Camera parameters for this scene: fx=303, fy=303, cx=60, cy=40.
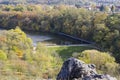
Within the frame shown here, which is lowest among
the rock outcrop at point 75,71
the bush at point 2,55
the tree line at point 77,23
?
the tree line at point 77,23

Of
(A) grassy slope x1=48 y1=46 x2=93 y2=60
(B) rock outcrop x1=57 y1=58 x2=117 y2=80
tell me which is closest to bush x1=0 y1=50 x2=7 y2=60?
(A) grassy slope x1=48 y1=46 x2=93 y2=60

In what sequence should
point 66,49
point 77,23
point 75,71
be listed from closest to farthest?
point 75,71 < point 66,49 < point 77,23

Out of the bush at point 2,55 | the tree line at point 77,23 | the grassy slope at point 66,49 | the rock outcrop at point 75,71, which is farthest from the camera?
the tree line at point 77,23

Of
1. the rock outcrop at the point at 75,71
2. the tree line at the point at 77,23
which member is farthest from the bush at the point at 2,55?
the rock outcrop at the point at 75,71

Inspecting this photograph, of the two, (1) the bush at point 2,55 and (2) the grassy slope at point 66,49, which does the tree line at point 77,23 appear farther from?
(1) the bush at point 2,55

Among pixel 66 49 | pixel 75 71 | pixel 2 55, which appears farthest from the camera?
pixel 66 49

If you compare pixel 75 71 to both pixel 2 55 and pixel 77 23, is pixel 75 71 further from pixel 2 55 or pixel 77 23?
pixel 77 23

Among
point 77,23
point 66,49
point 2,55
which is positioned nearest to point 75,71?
point 2,55

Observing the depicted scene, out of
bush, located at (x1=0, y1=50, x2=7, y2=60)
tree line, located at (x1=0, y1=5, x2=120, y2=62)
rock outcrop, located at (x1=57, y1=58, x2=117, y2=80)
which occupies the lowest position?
tree line, located at (x1=0, y1=5, x2=120, y2=62)

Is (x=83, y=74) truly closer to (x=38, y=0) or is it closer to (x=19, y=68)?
(x=19, y=68)

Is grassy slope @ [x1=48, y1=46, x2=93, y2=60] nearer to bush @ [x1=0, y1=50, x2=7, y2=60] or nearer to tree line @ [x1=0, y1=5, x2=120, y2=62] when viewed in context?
tree line @ [x1=0, y1=5, x2=120, y2=62]

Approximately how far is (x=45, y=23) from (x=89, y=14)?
1029cm

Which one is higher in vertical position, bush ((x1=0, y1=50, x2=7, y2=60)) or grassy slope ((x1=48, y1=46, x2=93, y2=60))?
bush ((x1=0, y1=50, x2=7, y2=60))

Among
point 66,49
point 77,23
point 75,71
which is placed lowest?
point 77,23
